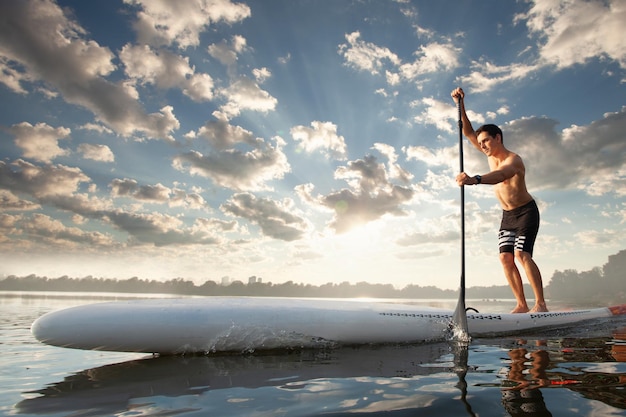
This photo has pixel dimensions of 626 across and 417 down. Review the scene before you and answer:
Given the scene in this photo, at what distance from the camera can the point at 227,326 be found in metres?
4.81

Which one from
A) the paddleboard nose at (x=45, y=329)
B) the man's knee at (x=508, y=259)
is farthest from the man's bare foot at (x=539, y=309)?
the paddleboard nose at (x=45, y=329)

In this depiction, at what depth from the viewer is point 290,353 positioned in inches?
195

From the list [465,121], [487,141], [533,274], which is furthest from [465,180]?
[533,274]

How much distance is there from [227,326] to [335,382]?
193 centimetres

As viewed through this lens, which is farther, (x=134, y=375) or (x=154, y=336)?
(x=154, y=336)

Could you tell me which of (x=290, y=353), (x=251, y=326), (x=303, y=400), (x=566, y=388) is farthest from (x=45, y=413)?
(x=566, y=388)

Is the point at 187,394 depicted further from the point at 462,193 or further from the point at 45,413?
the point at 462,193

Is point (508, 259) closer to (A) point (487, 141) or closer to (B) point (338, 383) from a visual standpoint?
(A) point (487, 141)

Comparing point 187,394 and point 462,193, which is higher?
point 462,193

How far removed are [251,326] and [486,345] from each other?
3234mm

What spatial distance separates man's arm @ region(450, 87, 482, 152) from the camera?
7.56m

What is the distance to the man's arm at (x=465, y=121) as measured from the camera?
24.8 ft

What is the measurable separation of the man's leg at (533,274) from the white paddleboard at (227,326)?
89.4 inches

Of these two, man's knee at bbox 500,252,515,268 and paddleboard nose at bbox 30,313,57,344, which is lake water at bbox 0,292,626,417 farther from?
man's knee at bbox 500,252,515,268
